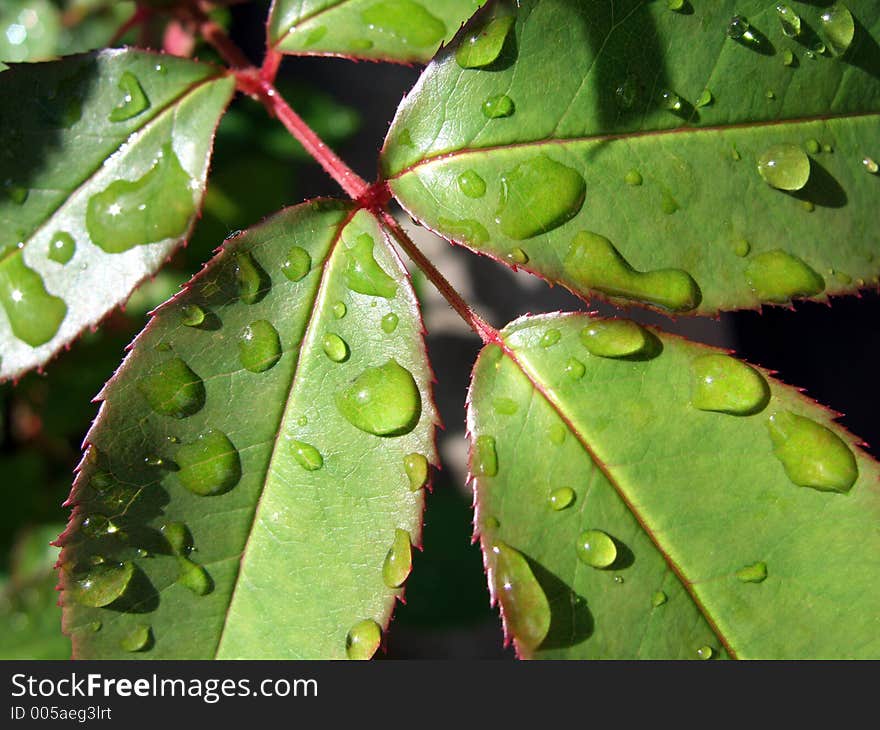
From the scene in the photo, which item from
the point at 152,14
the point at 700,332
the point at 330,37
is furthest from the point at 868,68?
the point at 700,332

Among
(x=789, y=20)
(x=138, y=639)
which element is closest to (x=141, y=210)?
(x=138, y=639)

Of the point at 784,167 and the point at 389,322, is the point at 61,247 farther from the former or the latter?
the point at 784,167

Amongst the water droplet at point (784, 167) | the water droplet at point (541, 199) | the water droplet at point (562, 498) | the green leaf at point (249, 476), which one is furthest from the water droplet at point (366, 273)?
the water droplet at point (784, 167)

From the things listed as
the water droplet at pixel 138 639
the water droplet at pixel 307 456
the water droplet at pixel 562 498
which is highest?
the water droplet at pixel 307 456

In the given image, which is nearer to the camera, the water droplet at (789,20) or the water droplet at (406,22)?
the water droplet at (789,20)

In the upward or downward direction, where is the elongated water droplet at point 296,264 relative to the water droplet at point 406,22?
downward

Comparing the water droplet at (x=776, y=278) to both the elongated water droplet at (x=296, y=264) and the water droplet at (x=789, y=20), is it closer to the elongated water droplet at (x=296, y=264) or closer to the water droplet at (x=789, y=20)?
the water droplet at (x=789, y=20)
